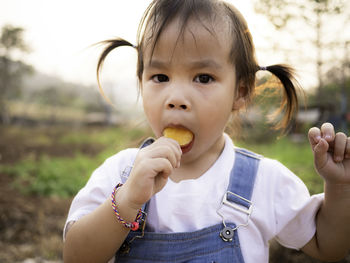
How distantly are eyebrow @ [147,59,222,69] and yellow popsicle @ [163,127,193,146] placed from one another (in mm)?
259

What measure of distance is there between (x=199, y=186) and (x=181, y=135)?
279 millimetres

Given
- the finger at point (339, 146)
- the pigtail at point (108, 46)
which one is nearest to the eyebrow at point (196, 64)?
the pigtail at point (108, 46)

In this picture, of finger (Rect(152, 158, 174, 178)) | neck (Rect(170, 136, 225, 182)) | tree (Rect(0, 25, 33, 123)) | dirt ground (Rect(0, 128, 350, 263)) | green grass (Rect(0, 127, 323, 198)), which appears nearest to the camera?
finger (Rect(152, 158, 174, 178))

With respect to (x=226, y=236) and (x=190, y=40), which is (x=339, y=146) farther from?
(x=190, y=40)

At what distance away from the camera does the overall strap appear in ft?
4.29

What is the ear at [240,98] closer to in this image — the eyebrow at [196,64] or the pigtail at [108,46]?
the eyebrow at [196,64]

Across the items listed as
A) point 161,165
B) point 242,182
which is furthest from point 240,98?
point 161,165

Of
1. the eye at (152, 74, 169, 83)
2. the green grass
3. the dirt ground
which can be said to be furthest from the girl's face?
the dirt ground

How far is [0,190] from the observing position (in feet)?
11.4

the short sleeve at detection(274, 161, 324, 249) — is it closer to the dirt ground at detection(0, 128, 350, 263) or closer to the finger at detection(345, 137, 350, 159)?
the finger at detection(345, 137, 350, 159)

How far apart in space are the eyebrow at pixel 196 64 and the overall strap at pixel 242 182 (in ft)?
1.57

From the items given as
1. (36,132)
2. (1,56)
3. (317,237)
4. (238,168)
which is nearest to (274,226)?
(317,237)

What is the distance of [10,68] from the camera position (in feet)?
16.4

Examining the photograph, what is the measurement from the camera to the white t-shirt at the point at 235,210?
1286mm
